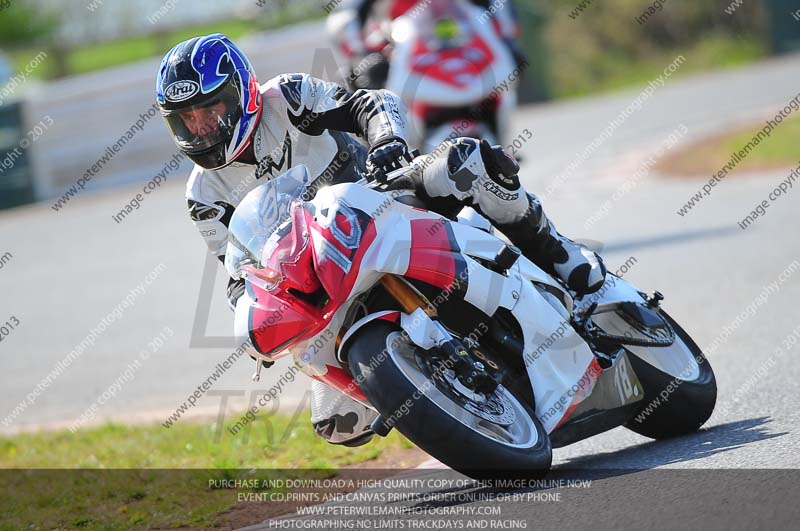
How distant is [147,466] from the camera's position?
21.0ft

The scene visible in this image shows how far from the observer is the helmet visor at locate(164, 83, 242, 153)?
4.94m

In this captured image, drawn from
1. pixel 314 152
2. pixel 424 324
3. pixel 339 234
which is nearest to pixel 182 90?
pixel 314 152

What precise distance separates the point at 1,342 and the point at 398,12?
4989mm

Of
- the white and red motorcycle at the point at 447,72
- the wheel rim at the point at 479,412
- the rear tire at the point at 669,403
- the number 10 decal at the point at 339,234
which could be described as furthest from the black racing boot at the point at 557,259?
the white and red motorcycle at the point at 447,72

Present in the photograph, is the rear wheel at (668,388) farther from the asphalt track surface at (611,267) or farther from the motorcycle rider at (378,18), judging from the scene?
the motorcycle rider at (378,18)

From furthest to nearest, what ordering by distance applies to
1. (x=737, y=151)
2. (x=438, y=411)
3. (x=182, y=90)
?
(x=737, y=151) → (x=182, y=90) → (x=438, y=411)

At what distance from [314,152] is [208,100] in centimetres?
71

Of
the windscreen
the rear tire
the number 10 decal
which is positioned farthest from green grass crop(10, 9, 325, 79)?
the number 10 decal

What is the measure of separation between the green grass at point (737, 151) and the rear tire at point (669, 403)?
951cm

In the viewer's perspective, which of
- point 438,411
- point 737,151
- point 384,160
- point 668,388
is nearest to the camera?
point 438,411

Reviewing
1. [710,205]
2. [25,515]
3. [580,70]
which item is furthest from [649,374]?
[580,70]

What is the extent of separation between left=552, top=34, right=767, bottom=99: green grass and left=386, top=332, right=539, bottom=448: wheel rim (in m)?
23.1

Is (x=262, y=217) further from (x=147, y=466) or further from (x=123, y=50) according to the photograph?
(x=123, y=50)

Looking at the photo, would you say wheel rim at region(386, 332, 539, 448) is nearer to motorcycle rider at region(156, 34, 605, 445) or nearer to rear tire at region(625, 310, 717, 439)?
motorcycle rider at region(156, 34, 605, 445)
